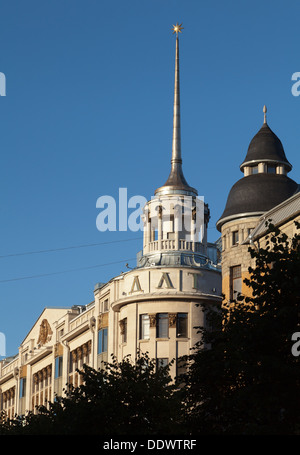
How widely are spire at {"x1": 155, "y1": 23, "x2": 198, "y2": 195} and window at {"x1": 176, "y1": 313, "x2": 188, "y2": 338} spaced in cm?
1036

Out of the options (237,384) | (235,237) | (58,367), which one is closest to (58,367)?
(58,367)

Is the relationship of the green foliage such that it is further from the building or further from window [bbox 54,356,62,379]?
window [bbox 54,356,62,379]

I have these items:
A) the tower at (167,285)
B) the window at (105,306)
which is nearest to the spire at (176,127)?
the tower at (167,285)

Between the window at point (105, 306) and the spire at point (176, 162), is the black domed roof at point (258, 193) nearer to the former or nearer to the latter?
the spire at point (176, 162)

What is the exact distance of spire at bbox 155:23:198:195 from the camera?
252 ft

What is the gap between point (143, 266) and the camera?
7294 cm

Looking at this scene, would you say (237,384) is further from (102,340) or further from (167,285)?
(102,340)

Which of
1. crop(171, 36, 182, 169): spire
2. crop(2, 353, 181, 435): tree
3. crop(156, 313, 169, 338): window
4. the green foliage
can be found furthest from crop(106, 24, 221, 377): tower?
the green foliage

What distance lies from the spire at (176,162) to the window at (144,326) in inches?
409

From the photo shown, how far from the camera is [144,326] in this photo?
70875 mm

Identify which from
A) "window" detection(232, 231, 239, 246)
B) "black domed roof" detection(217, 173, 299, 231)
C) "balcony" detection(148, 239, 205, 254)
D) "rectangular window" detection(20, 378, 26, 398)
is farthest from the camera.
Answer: "rectangular window" detection(20, 378, 26, 398)

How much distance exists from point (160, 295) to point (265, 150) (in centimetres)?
1495

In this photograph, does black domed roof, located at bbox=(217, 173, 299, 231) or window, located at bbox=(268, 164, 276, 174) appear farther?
window, located at bbox=(268, 164, 276, 174)
